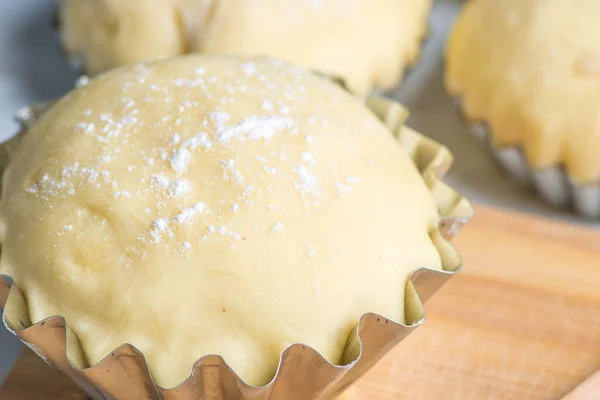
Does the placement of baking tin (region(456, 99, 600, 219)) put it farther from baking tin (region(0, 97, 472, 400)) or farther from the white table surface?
baking tin (region(0, 97, 472, 400))

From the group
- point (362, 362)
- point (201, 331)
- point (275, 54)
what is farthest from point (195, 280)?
point (275, 54)

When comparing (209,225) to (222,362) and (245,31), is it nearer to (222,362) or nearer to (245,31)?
(222,362)

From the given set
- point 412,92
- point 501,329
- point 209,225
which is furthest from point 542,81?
point 209,225

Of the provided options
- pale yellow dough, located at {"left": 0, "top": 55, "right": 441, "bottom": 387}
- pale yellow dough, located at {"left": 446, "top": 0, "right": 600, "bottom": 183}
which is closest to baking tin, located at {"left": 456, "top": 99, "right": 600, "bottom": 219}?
pale yellow dough, located at {"left": 446, "top": 0, "right": 600, "bottom": 183}

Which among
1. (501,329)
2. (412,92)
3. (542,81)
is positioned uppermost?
(542,81)

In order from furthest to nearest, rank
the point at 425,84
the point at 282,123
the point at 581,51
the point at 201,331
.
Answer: the point at 425,84
the point at 581,51
the point at 282,123
the point at 201,331

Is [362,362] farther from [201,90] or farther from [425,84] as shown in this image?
[425,84]

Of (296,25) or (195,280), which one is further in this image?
(296,25)
